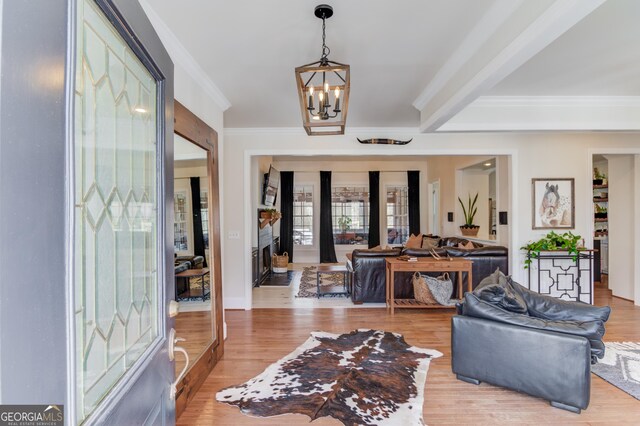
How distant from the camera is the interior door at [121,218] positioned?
74 cm

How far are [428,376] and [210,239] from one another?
2.34m

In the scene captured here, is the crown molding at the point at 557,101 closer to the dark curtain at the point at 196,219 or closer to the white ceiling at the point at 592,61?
the white ceiling at the point at 592,61

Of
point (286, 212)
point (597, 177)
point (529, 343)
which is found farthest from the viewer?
point (286, 212)

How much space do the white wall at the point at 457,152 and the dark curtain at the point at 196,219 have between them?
2005mm

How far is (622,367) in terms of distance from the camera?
294 cm

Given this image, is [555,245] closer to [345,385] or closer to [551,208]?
[551,208]

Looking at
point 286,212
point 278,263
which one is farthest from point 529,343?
point 286,212

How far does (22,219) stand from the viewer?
19.2 inches

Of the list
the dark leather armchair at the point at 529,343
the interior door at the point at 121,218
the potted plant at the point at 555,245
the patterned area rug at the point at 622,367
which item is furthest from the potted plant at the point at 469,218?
the interior door at the point at 121,218

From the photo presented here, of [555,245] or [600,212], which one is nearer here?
[555,245]

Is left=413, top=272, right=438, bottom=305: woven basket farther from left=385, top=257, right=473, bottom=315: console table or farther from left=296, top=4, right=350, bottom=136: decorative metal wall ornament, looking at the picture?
left=296, top=4, right=350, bottom=136: decorative metal wall ornament

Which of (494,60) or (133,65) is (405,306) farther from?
(133,65)

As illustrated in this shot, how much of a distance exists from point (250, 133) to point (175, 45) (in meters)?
2.46

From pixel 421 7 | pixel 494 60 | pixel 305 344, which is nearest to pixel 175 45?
pixel 421 7
